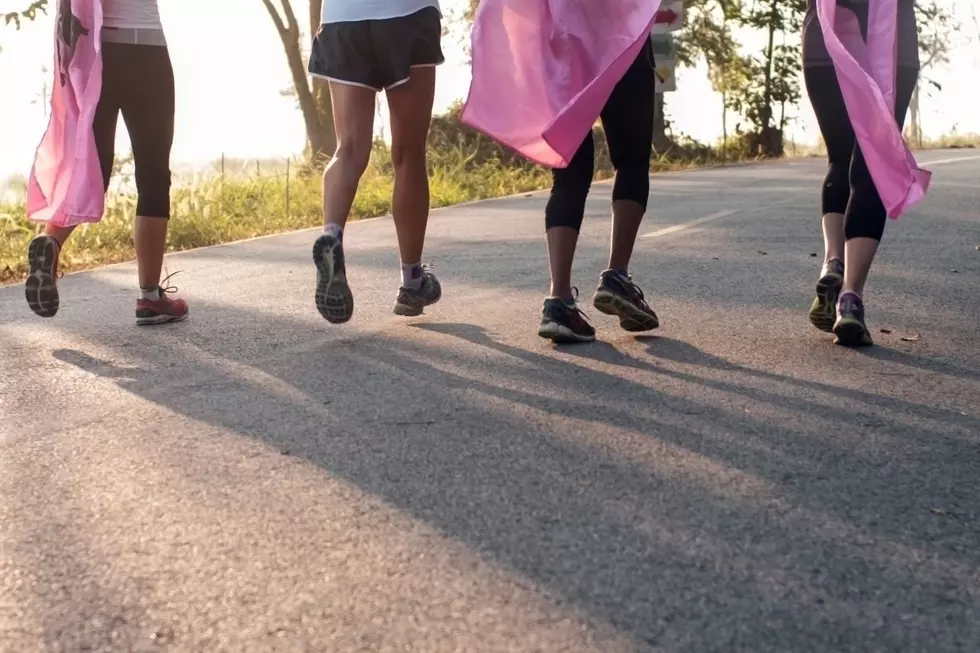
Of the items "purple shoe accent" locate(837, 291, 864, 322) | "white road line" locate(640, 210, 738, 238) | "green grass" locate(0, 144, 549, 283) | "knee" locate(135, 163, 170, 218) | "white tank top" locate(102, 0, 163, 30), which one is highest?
"white tank top" locate(102, 0, 163, 30)

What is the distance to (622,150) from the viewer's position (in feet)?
16.3

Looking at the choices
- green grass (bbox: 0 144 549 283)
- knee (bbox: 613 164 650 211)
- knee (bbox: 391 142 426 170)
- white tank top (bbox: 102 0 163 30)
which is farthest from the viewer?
green grass (bbox: 0 144 549 283)

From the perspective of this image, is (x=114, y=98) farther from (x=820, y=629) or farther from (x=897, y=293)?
(x=820, y=629)

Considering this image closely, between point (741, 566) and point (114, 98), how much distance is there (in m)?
3.89

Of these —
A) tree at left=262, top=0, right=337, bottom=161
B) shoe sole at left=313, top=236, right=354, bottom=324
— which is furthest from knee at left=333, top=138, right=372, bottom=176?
tree at left=262, top=0, right=337, bottom=161

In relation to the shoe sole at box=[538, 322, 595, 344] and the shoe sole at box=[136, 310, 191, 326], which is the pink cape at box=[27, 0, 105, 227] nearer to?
the shoe sole at box=[136, 310, 191, 326]

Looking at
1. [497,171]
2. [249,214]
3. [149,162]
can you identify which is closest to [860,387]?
[149,162]

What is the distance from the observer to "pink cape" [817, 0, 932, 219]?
446cm

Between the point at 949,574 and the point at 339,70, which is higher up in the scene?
the point at 339,70

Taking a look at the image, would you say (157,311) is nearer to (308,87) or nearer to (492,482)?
(492,482)

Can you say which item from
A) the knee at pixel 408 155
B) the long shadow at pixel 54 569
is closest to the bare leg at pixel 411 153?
the knee at pixel 408 155

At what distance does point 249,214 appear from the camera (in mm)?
12727

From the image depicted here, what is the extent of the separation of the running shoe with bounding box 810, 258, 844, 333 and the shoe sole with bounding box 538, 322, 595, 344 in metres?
0.83

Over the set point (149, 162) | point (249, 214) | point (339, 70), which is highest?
point (339, 70)
